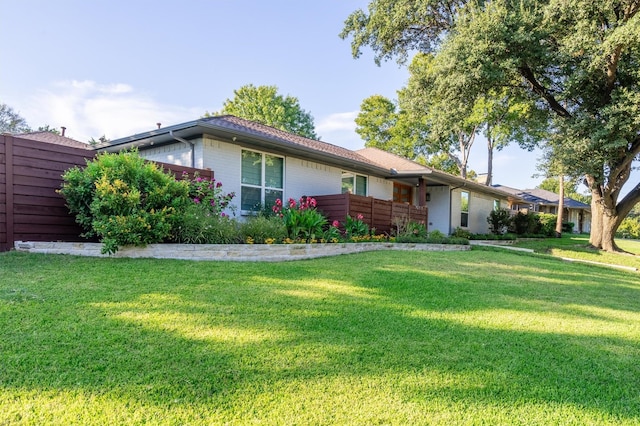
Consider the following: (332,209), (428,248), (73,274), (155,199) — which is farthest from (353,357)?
(428,248)

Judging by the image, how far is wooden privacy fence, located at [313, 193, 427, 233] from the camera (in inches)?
402

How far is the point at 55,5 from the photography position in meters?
9.70

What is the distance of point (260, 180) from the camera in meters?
9.91

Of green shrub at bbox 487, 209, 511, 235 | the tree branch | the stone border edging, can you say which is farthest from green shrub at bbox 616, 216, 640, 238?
the stone border edging

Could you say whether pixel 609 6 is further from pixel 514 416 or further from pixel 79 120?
pixel 79 120

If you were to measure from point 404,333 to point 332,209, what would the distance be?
7251 millimetres

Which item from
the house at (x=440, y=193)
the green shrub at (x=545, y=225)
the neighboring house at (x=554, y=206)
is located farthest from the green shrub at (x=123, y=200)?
the neighboring house at (x=554, y=206)

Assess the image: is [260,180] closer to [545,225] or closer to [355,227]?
[355,227]

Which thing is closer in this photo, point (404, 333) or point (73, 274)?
point (404, 333)

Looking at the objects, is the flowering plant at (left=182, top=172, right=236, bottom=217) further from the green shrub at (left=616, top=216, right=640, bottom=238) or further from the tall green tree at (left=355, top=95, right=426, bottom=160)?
the green shrub at (left=616, top=216, right=640, bottom=238)

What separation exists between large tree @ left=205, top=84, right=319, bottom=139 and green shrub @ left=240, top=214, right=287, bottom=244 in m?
27.6

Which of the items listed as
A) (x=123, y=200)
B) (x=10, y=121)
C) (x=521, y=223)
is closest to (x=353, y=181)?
(x=123, y=200)

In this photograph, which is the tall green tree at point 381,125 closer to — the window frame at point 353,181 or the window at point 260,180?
the window frame at point 353,181

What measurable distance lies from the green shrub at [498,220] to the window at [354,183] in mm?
10018
